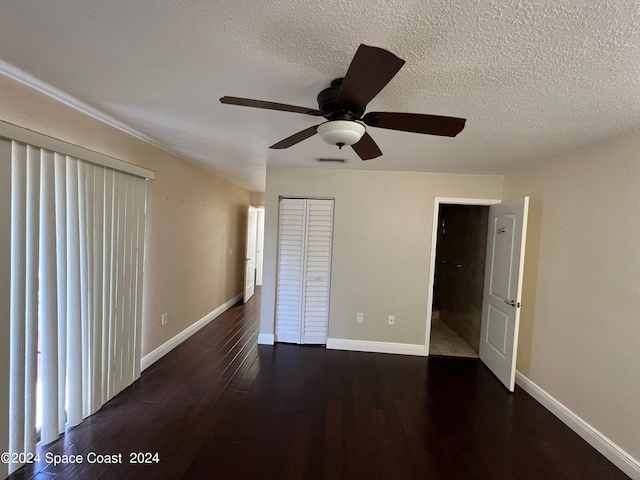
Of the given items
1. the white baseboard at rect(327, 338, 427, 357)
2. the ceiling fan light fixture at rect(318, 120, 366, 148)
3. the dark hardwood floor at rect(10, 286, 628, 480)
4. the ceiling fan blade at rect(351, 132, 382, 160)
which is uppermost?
the ceiling fan blade at rect(351, 132, 382, 160)

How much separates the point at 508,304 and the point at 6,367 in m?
3.76

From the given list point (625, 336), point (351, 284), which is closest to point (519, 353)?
point (625, 336)

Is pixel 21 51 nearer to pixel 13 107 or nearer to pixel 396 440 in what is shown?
pixel 13 107

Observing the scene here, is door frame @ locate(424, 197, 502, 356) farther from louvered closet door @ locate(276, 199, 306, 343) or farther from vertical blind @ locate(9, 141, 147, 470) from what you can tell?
vertical blind @ locate(9, 141, 147, 470)

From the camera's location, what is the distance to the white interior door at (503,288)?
2.55 m

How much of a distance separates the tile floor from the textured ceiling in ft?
8.62

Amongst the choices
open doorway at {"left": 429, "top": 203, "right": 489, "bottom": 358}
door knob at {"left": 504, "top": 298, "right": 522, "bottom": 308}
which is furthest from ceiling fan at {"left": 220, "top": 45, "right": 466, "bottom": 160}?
open doorway at {"left": 429, "top": 203, "right": 489, "bottom": 358}

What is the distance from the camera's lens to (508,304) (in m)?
2.68

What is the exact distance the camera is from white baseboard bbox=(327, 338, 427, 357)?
333 cm

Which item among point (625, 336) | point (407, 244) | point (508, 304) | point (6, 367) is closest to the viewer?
point (6, 367)

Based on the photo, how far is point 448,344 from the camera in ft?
12.3

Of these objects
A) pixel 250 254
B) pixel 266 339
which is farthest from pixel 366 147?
pixel 250 254

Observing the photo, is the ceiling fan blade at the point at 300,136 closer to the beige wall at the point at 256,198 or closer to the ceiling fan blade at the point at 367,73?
the ceiling fan blade at the point at 367,73

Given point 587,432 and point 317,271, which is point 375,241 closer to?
point 317,271
